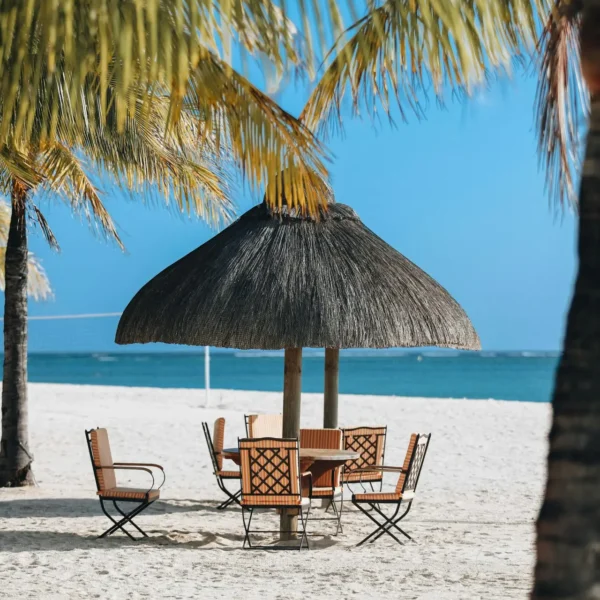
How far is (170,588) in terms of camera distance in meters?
6.06

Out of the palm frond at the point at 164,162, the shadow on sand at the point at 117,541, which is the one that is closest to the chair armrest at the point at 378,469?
the shadow on sand at the point at 117,541

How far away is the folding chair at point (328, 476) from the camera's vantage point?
306 inches

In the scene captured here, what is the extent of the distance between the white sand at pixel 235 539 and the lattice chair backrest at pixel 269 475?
43 centimetres

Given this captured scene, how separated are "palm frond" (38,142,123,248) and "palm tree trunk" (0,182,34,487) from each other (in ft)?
1.68

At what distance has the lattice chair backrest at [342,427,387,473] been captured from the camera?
9.10 meters

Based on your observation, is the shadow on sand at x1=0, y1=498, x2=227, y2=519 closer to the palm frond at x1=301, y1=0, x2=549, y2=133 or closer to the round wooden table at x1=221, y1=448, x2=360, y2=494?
the round wooden table at x1=221, y1=448, x2=360, y2=494

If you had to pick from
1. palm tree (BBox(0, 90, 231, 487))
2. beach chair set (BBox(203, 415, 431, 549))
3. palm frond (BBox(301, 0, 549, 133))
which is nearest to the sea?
palm tree (BBox(0, 90, 231, 487))

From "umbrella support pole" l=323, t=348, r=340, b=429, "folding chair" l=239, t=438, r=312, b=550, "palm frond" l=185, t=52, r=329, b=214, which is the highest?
"palm frond" l=185, t=52, r=329, b=214

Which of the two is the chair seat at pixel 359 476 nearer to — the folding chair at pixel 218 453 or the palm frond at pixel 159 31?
the folding chair at pixel 218 453

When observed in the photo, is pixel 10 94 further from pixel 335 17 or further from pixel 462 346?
pixel 462 346

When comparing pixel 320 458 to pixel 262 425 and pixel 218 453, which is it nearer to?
pixel 218 453

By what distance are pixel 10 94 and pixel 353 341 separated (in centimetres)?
408

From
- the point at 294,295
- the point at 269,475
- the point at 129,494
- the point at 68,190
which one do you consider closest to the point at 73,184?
the point at 68,190

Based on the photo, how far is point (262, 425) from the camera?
9516 millimetres
